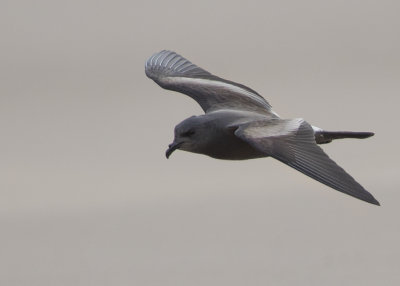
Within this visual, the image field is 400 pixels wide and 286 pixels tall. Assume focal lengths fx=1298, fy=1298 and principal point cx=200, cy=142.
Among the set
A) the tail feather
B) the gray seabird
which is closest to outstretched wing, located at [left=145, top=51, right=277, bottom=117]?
the gray seabird

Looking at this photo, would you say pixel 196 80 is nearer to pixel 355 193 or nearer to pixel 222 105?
pixel 222 105

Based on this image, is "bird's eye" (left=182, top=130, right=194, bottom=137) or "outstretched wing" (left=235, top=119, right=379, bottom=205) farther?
"bird's eye" (left=182, top=130, right=194, bottom=137)

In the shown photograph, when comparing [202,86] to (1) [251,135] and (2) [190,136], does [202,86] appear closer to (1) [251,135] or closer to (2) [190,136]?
(2) [190,136]

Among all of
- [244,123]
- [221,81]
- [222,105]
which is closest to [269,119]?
[244,123]

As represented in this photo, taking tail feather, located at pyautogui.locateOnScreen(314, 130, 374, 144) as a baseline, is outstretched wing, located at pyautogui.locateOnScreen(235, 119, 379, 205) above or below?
below

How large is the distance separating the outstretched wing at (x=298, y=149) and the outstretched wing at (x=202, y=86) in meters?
0.84

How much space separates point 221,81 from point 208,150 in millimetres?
1438

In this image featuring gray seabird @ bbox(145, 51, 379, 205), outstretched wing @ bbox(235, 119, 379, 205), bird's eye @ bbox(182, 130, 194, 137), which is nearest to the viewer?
outstretched wing @ bbox(235, 119, 379, 205)

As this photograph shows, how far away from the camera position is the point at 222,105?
8.23 metres

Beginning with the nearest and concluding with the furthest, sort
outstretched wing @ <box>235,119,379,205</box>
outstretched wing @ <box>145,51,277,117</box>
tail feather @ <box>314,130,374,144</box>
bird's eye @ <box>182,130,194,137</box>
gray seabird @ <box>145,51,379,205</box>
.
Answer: outstretched wing @ <box>235,119,379,205</box> < gray seabird @ <box>145,51,379,205</box> < bird's eye @ <box>182,130,194,137</box> < tail feather @ <box>314,130,374,144</box> < outstretched wing @ <box>145,51,277,117</box>

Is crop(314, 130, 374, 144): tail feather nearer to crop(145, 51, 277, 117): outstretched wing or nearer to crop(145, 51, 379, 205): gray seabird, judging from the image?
crop(145, 51, 379, 205): gray seabird

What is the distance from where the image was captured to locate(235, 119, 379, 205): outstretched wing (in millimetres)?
6707

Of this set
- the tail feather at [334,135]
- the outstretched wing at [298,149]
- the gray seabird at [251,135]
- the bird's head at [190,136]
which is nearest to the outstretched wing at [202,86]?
the gray seabird at [251,135]

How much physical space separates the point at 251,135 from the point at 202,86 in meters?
1.59
